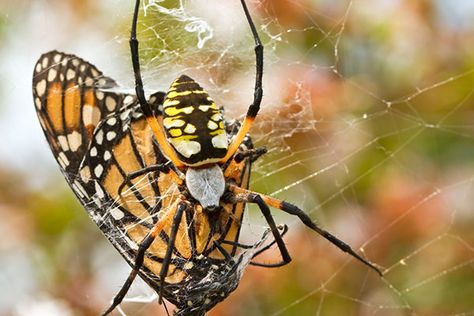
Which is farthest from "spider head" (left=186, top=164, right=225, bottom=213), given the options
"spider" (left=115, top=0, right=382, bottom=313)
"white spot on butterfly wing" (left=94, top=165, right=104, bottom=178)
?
"white spot on butterfly wing" (left=94, top=165, right=104, bottom=178)

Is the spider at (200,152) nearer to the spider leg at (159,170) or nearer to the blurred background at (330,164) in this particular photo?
the spider leg at (159,170)

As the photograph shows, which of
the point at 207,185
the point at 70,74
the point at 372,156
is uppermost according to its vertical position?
the point at 70,74

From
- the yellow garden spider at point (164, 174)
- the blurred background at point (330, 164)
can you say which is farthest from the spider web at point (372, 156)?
the yellow garden spider at point (164, 174)

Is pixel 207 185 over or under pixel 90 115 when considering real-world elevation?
under

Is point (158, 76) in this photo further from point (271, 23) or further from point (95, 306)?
point (95, 306)

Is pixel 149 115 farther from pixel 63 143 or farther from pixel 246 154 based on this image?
pixel 63 143

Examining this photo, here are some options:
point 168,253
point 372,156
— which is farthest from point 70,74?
point 372,156
